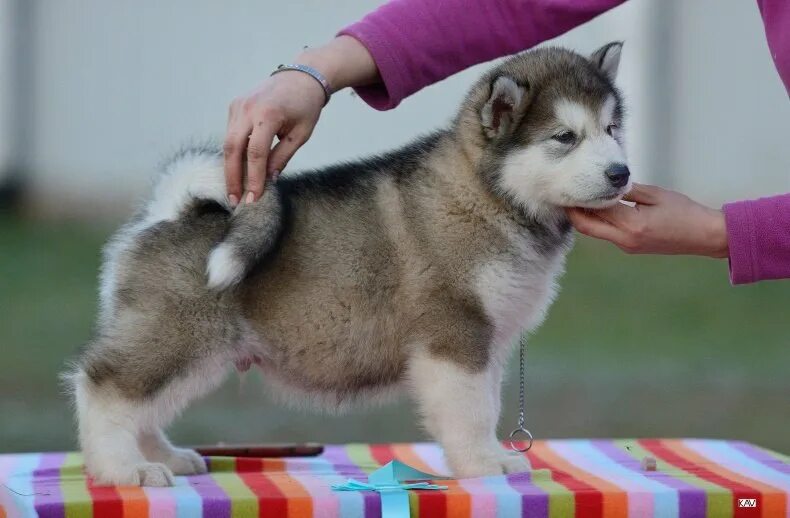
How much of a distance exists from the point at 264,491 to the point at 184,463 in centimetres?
52

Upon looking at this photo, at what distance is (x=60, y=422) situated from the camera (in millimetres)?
5680

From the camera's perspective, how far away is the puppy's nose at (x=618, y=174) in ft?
8.63

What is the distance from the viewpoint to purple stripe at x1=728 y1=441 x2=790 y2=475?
9.87 ft

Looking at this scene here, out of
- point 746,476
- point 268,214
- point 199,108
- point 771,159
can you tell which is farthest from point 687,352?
point 268,214

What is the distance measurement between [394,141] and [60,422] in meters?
2.59

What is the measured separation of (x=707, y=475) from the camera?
2814mm

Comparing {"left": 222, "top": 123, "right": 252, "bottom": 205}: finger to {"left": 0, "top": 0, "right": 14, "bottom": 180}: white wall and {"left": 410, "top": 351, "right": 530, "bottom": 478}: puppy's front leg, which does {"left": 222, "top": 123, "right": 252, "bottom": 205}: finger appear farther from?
{"left": 0, "top": 0, "right": 14, "bottom": 180}: white wall

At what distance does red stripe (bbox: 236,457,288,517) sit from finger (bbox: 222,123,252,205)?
2.11 feet

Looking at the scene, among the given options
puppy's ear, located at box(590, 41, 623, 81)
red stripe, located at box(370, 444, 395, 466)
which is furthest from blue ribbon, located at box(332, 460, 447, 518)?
puppy's ear, located at box(590, 41, 623, 81)

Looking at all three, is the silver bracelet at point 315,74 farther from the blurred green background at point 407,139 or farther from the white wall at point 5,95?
the white wall at point 5,95

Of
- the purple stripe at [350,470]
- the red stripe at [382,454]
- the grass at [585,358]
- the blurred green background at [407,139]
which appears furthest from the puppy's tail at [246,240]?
the blurred green background at [407,139]

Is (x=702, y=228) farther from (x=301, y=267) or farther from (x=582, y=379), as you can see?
(x=582, y=379)

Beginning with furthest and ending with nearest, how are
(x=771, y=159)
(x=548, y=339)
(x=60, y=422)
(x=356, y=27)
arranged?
(x=771, y=159), (x=548, y=339), (x=60, y=422), (x=356, y=27)

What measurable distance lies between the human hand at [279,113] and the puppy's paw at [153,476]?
632mm
